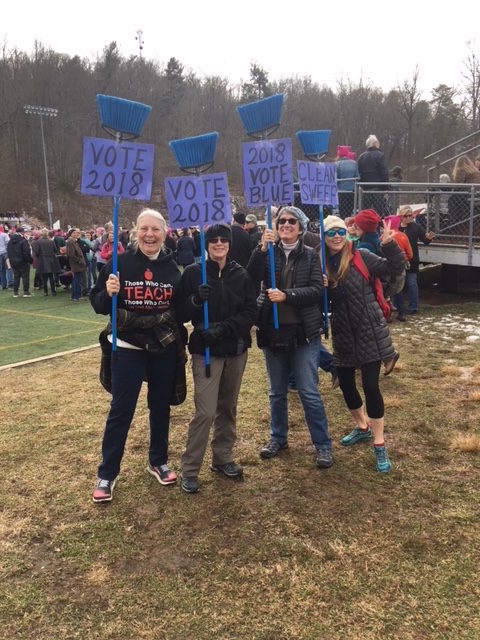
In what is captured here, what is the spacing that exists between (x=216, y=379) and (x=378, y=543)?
4.54 feet

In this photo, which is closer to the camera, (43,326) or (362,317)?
(362,317)

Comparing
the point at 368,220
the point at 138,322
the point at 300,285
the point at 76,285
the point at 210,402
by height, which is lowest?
the point at 210,402

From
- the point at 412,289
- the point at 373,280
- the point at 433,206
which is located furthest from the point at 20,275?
the point at 373,280

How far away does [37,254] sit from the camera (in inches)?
546

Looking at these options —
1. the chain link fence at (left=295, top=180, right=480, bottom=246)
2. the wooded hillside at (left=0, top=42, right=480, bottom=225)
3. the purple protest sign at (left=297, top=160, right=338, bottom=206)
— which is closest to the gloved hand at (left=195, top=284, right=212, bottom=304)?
the purple protest sign at (left=297, top=160, right=338, bottom=206)

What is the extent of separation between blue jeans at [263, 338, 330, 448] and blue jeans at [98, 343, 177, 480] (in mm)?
818

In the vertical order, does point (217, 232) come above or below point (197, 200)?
below

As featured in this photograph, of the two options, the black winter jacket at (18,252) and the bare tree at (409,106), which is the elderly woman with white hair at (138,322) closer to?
the black winter jacket at (18,252)

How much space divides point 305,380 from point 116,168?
1935 millimetres

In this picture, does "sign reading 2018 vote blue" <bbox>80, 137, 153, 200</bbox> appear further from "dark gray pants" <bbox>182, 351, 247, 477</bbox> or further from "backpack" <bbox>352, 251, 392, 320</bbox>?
"backpack" <bbox>352, 251, 392, 320</bbox>

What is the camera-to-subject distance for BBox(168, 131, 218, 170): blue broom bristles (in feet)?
12.2

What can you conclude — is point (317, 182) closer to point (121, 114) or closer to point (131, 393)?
point (121, 114)

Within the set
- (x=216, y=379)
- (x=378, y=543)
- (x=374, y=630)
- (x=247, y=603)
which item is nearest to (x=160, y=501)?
(x=216, y=379)

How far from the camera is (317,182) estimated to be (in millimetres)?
4754
